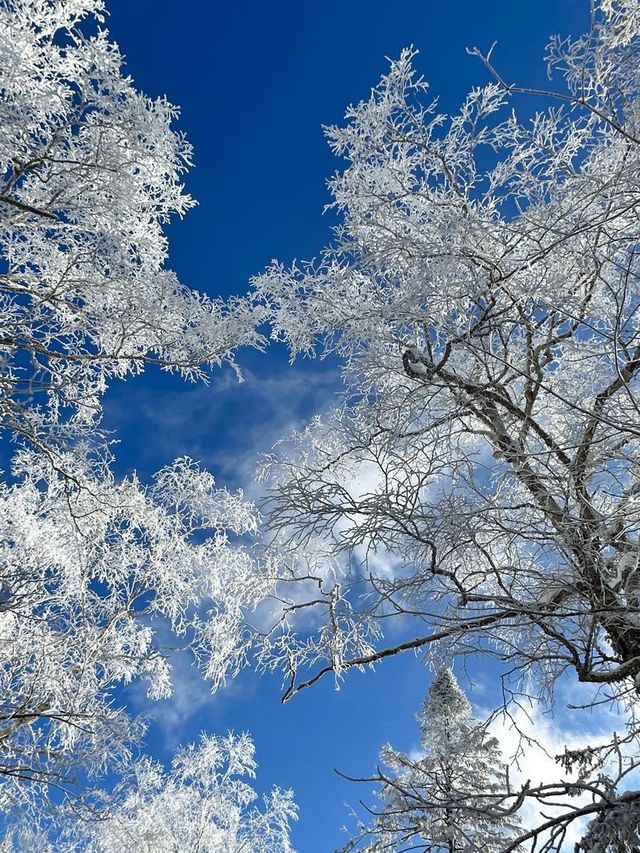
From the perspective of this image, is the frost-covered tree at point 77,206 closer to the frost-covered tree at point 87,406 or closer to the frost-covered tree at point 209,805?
the frost-covered tree at point 87,406

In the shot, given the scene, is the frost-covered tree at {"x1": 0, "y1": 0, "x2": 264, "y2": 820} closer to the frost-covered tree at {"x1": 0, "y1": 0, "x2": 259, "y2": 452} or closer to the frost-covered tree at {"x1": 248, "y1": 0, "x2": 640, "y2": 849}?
the frost-covered tree at {"x1": 0, "y1": 0, "x2": 259, "y2": 452}

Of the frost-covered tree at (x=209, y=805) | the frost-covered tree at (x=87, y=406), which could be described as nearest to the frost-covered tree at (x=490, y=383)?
the frost-covered tree at (x=87, y=406)

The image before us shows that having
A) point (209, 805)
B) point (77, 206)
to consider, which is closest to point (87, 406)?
point (77, 206)

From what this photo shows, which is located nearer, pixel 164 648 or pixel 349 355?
pixel 349 355

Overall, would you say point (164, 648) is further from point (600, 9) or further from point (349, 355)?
point (600, 9)

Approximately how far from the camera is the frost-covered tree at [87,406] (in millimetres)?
5363

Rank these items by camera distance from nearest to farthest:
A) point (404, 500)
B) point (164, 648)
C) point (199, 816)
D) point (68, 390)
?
point (404, 500)
point (68, 390)
point (164, 648)
point (199, 816)

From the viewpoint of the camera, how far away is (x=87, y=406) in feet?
19.8

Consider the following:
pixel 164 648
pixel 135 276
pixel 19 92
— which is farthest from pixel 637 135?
pixel 164 648

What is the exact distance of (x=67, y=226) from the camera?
5703mm

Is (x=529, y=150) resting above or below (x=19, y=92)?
below

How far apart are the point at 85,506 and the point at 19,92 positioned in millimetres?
4776

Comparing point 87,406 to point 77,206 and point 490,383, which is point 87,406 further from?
point 490,383

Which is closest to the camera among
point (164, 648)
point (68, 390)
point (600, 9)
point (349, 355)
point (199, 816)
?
point (600, 9)
